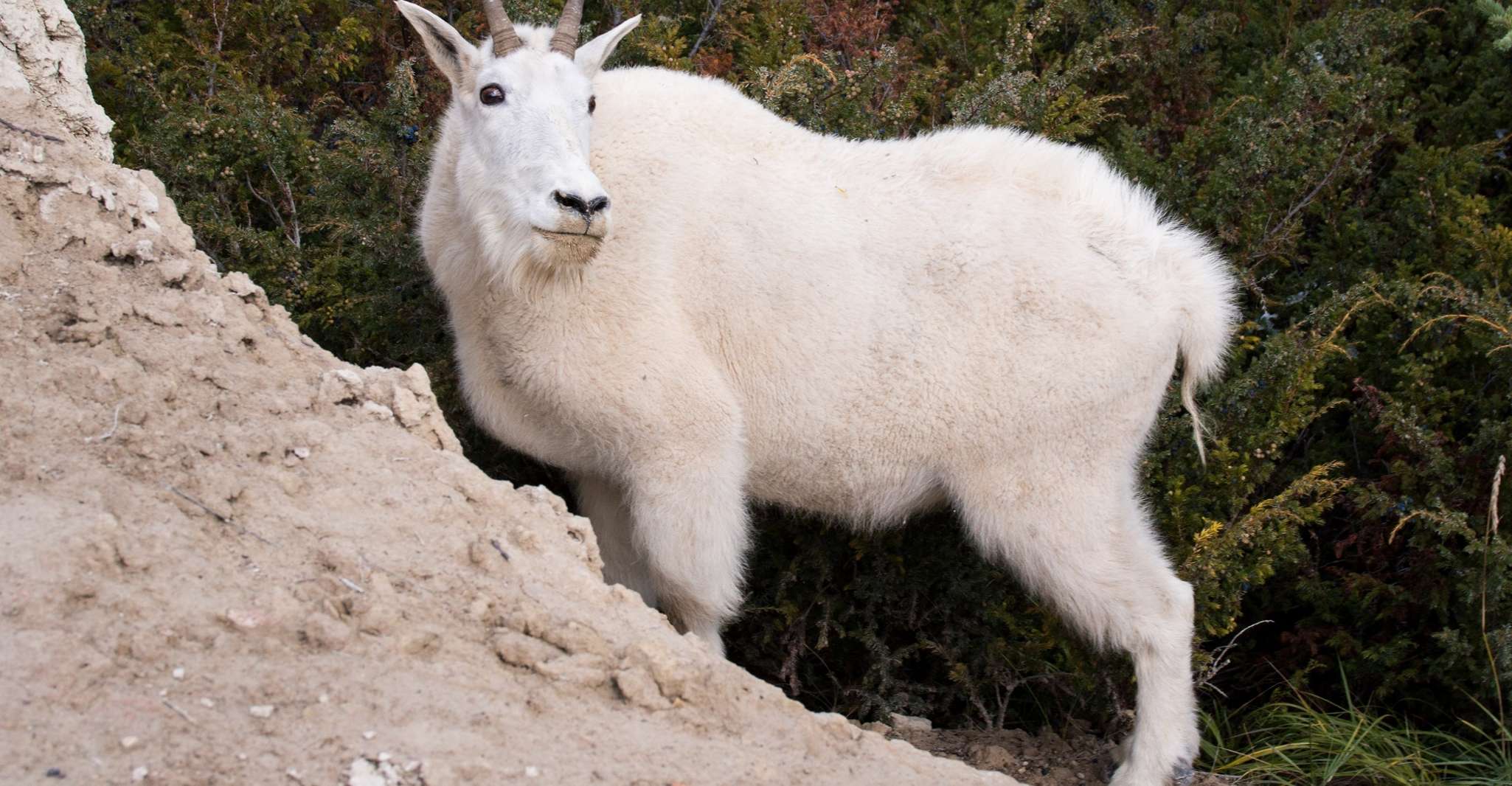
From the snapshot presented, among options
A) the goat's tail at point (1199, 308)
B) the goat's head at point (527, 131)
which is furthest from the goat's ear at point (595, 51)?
the goat's tail at point (1199, 308)

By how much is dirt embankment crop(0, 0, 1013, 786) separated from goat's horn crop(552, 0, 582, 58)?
142 centimetres

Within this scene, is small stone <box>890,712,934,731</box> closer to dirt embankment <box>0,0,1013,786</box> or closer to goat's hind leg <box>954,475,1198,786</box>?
goat's hind leg <box>954,475,1198,786</box>

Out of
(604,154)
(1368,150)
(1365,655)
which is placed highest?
(1368,150)

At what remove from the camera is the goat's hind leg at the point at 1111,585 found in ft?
16.6

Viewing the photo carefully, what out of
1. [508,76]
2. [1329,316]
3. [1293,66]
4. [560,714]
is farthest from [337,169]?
[1293,66]

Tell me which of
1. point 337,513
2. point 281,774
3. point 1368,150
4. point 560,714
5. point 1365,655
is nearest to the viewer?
point 281,774

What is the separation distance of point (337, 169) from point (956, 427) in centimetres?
326

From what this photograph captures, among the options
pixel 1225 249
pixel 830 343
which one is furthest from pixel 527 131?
pixel 1225 249

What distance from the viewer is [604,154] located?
5023mm

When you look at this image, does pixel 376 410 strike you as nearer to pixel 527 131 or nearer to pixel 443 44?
pixel 527 131

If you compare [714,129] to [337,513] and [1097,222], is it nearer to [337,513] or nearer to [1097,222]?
[1097,222]

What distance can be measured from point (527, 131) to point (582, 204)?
0.41m

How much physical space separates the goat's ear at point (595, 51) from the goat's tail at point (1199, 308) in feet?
7.27

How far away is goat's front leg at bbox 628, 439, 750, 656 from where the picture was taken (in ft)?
16.2
